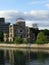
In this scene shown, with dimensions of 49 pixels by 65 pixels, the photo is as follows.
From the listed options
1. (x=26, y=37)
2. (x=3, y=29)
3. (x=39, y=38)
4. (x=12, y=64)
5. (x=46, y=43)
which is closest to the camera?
(x=12, y=64)

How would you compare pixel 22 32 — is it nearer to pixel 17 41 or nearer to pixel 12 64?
pixel 17 41

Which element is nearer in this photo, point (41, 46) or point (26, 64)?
point (26, 64)

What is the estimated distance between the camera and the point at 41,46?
10562cm

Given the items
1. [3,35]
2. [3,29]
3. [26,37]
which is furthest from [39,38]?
[3,29]

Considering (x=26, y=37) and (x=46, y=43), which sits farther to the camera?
(x=26, y=37)

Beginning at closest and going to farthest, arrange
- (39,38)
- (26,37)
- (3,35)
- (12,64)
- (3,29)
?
(12,64) → (39,38) → (26,37) → (3,35) → (3,29)

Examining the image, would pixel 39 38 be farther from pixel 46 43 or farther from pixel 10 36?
pixel 10 36

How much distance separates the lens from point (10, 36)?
148875mm

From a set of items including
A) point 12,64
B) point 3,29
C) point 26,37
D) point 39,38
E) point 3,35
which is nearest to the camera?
point 12,64

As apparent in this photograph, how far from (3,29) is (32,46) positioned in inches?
3612

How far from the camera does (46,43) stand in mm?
105500

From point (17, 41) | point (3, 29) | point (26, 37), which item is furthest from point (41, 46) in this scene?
point (3, 29)

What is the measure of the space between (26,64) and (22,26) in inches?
3985

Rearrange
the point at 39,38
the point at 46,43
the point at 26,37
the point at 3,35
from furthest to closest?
the point at 3,35
the point at 26,37
the point at 39,38
the point at 46,43
